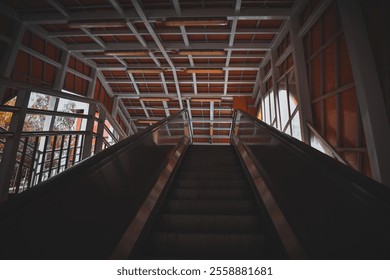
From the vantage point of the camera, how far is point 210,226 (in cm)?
219

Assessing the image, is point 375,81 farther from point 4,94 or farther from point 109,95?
point 109,95

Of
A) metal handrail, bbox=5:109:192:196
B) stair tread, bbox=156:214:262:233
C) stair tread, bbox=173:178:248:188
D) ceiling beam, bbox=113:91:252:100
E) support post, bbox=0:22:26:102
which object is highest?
ceiling beam, bbox=113:91:252:100

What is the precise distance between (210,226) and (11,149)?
1995 millimetres

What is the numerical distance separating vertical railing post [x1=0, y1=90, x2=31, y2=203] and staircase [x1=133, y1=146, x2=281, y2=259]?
4.44 ft

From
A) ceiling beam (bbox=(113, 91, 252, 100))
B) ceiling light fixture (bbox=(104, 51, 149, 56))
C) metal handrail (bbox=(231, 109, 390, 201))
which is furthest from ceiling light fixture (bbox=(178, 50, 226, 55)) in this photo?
metal handrail (bbox=(231, 109, 390, 201))

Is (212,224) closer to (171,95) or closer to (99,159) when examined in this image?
(99,159)

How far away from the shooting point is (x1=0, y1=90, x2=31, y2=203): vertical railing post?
1992 millimetres

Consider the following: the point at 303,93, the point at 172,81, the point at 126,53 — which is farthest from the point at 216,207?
the point at 172,81

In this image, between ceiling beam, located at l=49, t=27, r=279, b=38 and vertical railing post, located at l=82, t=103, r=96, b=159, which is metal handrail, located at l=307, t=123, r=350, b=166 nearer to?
ceiling beam, located at l=49, t=27, r=279, b=38

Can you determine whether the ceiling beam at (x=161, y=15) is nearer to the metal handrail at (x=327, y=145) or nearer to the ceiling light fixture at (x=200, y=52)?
the ceiling light fixture at (x=200, y=52)

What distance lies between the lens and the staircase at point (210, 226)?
185cm

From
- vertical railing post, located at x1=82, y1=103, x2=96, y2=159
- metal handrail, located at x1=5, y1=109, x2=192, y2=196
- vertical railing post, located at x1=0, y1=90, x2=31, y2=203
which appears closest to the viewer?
metal handrail, located at x1=5, y1=109, x2=192, y2=196

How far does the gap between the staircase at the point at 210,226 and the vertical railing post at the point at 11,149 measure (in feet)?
4.44

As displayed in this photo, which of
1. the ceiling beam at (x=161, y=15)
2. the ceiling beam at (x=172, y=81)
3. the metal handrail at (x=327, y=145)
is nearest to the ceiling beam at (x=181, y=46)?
the ceiling beam at (x=161, y=15)
